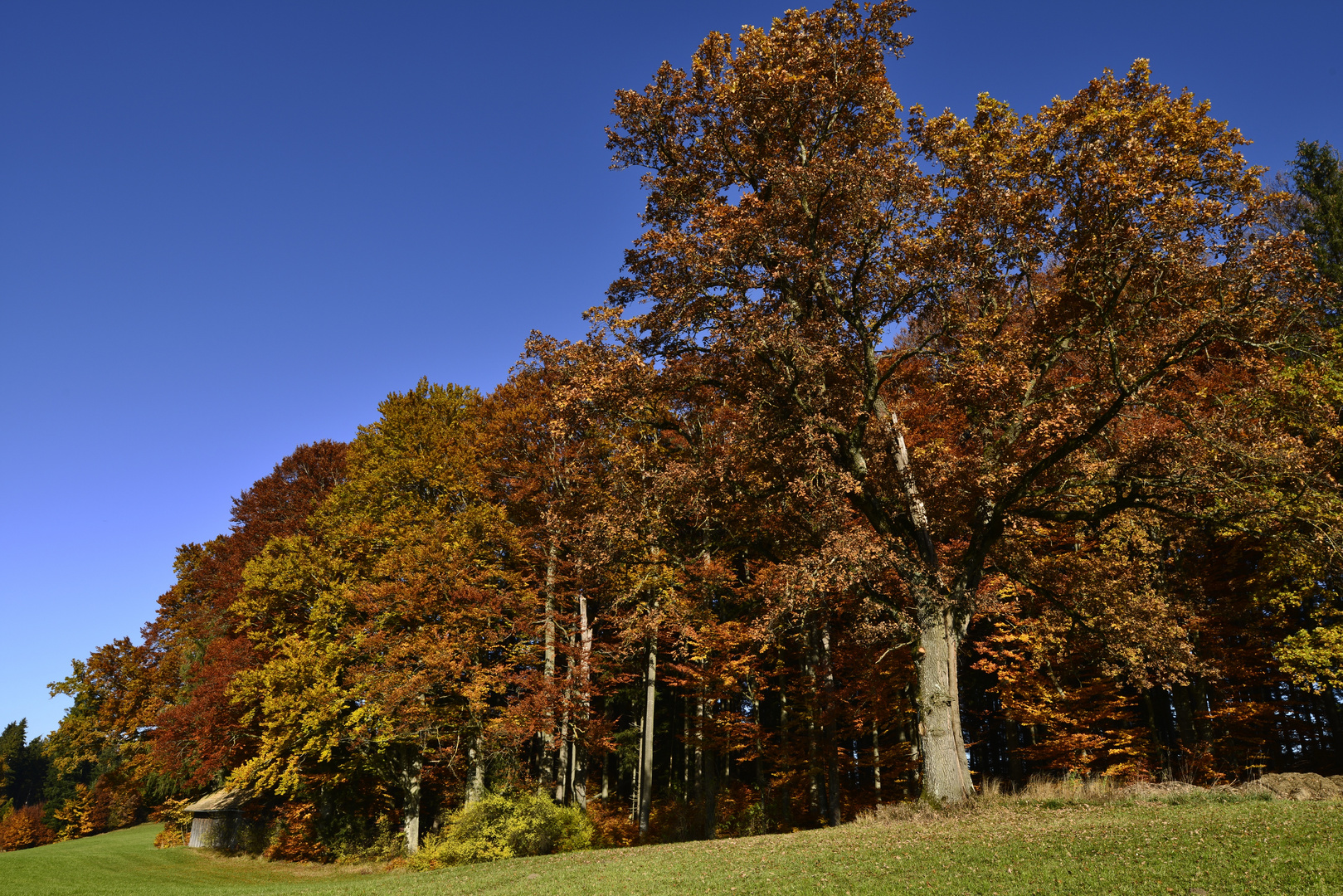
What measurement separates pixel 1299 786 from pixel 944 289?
35.1 feet

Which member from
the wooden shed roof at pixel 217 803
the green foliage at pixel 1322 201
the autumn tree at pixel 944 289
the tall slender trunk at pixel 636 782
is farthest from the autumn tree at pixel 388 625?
the green foliage at pixel 1322 201

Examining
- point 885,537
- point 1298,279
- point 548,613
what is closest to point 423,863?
point 548,613

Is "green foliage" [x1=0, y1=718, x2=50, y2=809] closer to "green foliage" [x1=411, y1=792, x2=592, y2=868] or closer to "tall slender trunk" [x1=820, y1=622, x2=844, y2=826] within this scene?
"green foliage" [x1=411, y1=792, x2=592, y2=868]

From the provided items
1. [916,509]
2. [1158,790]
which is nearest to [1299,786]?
[1158,790]

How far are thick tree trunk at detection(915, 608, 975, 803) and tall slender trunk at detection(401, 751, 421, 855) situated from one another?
1956cm

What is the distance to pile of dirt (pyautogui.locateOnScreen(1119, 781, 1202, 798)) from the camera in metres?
12.8

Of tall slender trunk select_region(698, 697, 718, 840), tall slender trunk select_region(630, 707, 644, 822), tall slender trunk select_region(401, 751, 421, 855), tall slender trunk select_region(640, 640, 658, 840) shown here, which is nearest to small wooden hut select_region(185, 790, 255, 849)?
tall slender trunk select_region(401, 751, 421, 855)

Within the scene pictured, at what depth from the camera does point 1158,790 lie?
1317cm

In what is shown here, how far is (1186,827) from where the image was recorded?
9578 mm

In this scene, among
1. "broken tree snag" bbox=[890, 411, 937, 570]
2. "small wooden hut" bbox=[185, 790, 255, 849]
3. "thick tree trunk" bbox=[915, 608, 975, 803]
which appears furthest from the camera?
"small wooden hut" bbox=[185, 790, 255, 849]

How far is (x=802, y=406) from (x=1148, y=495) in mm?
6987

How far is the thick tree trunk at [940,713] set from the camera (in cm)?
1367

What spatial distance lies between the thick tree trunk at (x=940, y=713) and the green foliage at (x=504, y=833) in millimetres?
10907

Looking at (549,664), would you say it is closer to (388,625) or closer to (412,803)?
(388,625)
